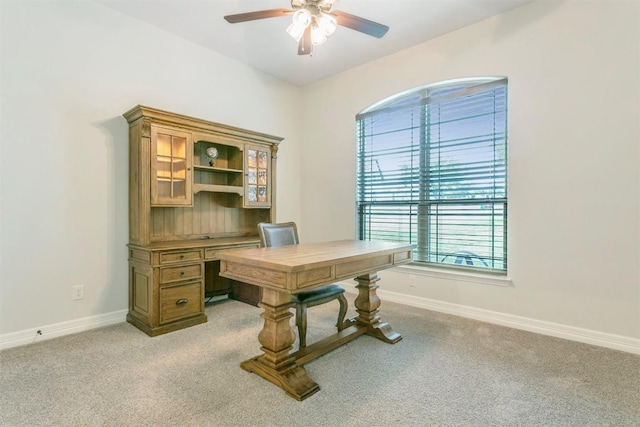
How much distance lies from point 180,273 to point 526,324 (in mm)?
3155

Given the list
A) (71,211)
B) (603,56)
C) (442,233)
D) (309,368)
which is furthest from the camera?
(442,233)

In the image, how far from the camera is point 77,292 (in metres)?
2.76

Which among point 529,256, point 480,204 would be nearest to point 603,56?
point 480,204

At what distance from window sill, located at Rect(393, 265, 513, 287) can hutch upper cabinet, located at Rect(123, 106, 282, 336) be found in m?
1.81

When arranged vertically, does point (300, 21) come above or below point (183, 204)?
above

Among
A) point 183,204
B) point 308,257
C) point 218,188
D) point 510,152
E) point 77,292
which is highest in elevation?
point 510,152

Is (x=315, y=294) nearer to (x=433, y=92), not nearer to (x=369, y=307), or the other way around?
(x=369, y=307)

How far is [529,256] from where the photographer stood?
9.32ft

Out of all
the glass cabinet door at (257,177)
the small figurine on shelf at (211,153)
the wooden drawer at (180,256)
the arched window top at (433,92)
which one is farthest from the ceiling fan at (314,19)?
the wooden drawer at (180,256)

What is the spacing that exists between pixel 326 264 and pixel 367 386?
793 mm

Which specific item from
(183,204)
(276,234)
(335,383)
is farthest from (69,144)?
(335,383)

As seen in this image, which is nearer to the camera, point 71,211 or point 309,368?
point 309,368

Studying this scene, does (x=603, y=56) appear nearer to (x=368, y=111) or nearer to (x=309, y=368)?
(x=368, y=111)

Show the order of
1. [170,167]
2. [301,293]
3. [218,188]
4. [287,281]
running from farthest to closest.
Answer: [218,188] < [170,167] < [301,293] < [287,281]
